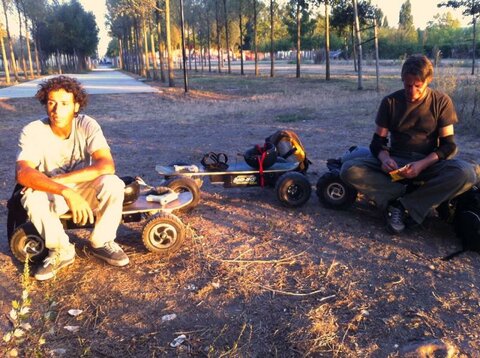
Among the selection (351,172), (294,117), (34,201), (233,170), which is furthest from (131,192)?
(294,117)

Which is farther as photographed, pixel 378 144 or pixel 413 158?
pixel 378 144

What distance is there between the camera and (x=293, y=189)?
4637 mm

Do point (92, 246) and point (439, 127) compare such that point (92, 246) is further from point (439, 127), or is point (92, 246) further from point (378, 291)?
point (439, 127)

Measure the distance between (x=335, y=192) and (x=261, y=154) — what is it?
0.89 metres

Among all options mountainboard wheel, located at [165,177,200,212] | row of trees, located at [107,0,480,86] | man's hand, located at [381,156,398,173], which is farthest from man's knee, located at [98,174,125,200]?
row of trees, located at [107,0,480,86]

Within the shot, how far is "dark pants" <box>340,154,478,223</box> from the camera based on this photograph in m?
3.67

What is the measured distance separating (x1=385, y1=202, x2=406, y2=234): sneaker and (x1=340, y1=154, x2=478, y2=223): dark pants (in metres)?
0.08

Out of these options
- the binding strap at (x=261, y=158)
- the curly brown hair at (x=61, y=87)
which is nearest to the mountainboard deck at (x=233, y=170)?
the binding strap at (x=261, y=158)

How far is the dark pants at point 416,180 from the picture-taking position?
367cm

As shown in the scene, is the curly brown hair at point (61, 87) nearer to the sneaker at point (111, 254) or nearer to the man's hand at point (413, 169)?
the sneaker at point (111, 254)

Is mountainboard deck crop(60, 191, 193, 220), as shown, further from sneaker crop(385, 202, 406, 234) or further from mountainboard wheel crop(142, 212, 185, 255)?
sneaker crop(385, 202, 406, 234)

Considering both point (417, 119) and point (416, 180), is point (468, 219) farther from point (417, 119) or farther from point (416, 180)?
point (417, 119)

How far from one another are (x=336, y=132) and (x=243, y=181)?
14.8 feet

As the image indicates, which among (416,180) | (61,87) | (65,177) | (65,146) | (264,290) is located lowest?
(264,290)
